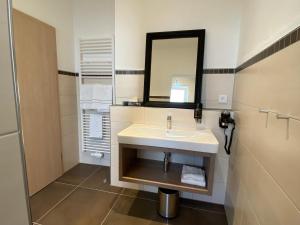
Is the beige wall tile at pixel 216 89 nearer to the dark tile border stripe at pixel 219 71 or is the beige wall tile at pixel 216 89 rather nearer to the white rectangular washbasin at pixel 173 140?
the dark tile border stripe at pixel 219 71

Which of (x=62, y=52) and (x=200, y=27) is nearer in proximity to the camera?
(x=200, y=27)

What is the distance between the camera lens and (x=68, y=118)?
2.48 m

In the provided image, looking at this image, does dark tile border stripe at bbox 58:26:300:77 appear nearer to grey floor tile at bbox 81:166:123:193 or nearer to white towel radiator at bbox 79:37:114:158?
white towel radiator at bbox 79:37:114:158

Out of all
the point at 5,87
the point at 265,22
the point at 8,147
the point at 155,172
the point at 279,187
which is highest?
the point at 265,22

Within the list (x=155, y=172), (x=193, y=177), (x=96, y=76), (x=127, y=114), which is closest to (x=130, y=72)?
(x=127, y=114)

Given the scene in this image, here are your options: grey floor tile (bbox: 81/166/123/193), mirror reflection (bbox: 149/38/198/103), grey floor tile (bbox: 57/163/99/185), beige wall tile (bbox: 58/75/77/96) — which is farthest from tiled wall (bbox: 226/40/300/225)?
beige wall tile (bbox: 58/75/77/96)

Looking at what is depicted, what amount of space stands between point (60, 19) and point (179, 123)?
2.00 metres

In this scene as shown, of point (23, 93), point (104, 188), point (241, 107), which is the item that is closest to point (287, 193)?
point (241, 107)

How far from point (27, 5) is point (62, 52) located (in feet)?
1.94

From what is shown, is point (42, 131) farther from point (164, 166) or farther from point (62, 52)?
point (164, 166)

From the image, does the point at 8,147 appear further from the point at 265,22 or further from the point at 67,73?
the point at 67,73

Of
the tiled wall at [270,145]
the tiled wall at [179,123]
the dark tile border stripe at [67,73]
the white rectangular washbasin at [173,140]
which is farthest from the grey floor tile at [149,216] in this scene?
the dark tile border stripe at [67,73]

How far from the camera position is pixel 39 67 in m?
1.93

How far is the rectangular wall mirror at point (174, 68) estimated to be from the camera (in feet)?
5.97
